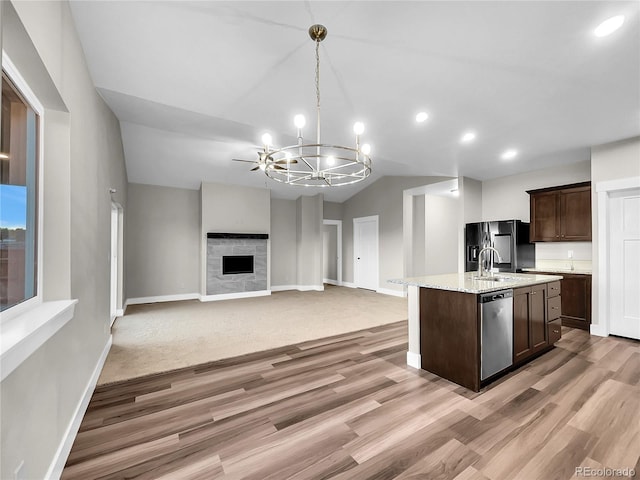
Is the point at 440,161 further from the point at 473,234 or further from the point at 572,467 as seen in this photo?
the point at 572,467

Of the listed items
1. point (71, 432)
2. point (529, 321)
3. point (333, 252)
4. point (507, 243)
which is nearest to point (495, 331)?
point (529, 321)

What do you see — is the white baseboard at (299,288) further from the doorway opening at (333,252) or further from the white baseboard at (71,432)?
the white baseboard at (71,432)

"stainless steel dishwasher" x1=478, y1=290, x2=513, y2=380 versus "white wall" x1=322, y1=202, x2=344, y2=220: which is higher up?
"white wall" x1=322, y1=202, x2=344, y2=220

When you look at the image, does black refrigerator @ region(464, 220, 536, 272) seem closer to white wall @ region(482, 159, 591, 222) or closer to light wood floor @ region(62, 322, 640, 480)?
white wall @ region(482, 159, 591, 222)

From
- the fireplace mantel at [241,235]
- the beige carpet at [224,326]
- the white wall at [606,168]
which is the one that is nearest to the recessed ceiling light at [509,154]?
the white wall at [606,168]

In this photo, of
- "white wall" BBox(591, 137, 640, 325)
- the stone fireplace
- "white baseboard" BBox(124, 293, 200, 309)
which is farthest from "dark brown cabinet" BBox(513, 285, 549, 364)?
"white baseboard" BBox(124, 293, 200, 309)

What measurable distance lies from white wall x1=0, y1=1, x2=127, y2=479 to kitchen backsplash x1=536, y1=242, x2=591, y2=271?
642cm

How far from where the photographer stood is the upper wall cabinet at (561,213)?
4.41 m

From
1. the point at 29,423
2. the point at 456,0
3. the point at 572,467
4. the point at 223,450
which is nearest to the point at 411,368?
the point at 572,467

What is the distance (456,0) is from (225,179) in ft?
18.5

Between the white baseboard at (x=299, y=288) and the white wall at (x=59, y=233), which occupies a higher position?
the white wall at (x=59, y=233)

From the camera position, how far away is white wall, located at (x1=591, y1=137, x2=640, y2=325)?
3.81 meters

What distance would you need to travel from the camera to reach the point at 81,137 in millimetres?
2332

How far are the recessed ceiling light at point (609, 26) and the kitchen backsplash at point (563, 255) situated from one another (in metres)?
3.51
